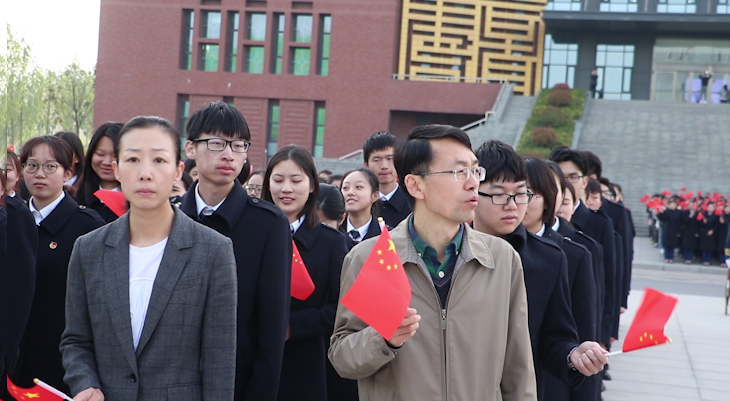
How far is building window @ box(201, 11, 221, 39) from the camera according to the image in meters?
34.0

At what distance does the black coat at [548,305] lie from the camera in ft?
9.18

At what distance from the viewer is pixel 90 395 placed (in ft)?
7.19

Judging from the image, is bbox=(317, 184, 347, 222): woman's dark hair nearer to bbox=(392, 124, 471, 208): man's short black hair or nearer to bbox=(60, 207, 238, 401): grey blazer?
bbox=(392, 124, 471, 208): man's short black hair

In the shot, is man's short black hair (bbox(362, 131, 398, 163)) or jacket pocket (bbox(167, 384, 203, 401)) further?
man's short black hair (bbox(362, 131, 398, 163))

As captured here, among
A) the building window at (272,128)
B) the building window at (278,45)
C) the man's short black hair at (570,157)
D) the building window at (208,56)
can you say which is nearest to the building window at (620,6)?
the building window at (278,45)

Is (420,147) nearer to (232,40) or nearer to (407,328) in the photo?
(407,328)

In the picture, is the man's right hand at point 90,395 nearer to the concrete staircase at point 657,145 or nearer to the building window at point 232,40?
the concrete staircase at point 657,145

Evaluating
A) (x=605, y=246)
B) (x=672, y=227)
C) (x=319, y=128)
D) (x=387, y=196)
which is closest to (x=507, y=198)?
(x=387, y=196)

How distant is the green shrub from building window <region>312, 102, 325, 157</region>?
1120 cm

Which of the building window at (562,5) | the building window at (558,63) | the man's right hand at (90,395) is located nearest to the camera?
the man's right hand at (90,395)

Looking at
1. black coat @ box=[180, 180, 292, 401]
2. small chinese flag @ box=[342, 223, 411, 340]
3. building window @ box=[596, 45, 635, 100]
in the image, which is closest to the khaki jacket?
small chinese flag @ box=[342, 223, 411, 340]

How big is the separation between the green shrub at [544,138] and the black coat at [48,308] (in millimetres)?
23016

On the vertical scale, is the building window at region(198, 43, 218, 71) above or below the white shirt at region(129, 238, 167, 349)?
above

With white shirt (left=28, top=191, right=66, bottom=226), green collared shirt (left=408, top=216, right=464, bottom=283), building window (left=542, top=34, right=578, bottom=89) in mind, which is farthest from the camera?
building window (left=542, top=34, right=578, bottom=89)
